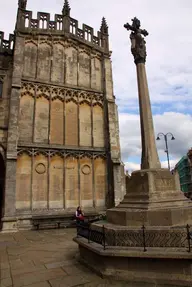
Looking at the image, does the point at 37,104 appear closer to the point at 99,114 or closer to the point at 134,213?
the point at 99,114

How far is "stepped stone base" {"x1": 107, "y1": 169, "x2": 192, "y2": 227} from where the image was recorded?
5.64 metres

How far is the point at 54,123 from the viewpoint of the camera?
16.3m

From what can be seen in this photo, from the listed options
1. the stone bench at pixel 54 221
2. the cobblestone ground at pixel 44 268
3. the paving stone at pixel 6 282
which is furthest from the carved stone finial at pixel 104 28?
the paving stone at pixel 6 282

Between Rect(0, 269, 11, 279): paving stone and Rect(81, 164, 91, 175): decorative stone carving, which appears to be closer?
Rect(0, 269, 11, 279): paving stone

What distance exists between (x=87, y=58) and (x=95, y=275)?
17.8m

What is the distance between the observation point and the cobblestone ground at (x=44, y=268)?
15.5 ft

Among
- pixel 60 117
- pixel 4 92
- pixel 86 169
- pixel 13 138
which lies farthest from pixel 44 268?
pixel 4 92

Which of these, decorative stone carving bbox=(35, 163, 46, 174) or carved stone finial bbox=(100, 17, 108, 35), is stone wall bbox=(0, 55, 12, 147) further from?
carved stone finial bbox=(100, 17, 108, 35)

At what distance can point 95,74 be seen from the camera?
19.1 meters

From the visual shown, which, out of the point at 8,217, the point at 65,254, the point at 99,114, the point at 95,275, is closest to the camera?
the point at 95,275

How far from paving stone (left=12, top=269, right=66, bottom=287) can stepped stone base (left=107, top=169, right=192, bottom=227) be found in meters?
2.09

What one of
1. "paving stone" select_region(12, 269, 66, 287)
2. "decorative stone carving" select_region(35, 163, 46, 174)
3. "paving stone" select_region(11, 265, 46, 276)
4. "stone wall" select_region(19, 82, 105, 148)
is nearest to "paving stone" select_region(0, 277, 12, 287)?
"paving stone" select_region(12, 269, 66, 287)

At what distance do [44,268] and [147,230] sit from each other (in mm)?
3001

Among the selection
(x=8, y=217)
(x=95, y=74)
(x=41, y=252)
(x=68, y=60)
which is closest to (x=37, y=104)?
(x=68, y=60)
